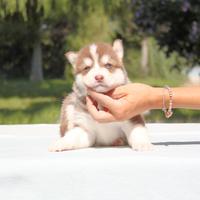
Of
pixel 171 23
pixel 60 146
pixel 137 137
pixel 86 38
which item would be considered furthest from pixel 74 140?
pixel 86 38

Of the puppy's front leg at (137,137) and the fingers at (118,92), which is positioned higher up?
the fingers at (118,92)

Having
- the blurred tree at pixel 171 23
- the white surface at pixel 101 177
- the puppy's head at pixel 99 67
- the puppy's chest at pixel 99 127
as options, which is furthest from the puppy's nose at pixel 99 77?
the blurred tree at pixel 171 23

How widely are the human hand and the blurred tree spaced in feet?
23.0

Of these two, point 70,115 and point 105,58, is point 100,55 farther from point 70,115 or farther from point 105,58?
point 70,115

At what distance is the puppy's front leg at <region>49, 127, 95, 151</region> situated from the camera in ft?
5.61

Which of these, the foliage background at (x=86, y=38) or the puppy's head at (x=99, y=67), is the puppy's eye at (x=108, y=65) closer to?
the puppy's head at (x=99, y=67)

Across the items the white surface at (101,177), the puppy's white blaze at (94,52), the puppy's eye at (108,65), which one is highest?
the puppy's white blaze at (94,52)

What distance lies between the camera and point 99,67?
5.93 feet

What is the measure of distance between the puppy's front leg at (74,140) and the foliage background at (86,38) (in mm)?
753

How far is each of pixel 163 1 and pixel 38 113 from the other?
2548mm

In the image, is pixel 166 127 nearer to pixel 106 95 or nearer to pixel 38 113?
pixel 106 95

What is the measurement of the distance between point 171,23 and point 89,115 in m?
7.45

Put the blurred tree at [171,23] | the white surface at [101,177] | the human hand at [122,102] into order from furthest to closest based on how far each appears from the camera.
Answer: the blurred tree at [171,23]
the human hand at [122,102]
the white surface at [101,177]

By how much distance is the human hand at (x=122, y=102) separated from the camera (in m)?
1.67
